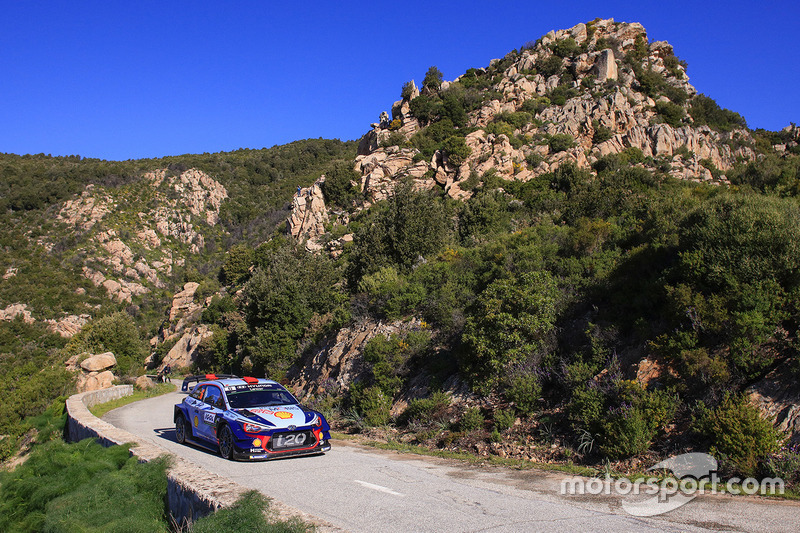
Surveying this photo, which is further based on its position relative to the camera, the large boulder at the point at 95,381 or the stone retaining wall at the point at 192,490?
the large boulder at the point at 95,381

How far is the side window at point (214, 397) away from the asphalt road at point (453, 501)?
1108 mm

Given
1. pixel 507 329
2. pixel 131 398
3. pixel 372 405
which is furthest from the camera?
pixel 131 398

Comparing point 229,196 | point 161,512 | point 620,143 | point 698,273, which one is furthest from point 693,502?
point 229,196

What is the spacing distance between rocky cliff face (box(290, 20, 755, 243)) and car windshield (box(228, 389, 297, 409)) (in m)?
27.8

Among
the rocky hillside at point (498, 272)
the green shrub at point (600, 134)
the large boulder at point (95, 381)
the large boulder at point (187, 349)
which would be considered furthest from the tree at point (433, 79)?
the large boulder at point (95, 381)

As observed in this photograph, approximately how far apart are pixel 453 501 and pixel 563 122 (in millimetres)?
39753

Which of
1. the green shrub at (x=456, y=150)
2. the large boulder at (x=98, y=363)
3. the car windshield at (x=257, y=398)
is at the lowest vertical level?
the large boulder at (x=98, y=363)

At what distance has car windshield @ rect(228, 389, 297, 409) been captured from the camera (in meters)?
10.6

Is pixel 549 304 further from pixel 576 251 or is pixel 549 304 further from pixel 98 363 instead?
pixel 98 363

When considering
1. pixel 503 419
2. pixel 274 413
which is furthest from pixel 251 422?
pixel 503 419

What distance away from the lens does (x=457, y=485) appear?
7.75 m

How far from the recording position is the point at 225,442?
398 inches

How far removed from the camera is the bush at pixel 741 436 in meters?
7.23

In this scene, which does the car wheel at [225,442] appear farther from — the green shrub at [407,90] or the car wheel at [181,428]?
the green shrub at [407,90]
